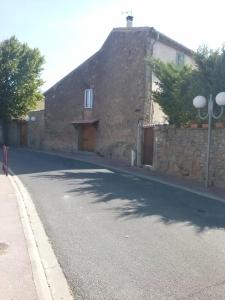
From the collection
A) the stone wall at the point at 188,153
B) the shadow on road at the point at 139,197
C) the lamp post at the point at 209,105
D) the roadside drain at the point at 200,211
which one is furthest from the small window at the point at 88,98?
the roadside drain at the point at 200,211

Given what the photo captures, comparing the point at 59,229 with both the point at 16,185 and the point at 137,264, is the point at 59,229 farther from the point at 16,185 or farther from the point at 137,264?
the point at 16,185

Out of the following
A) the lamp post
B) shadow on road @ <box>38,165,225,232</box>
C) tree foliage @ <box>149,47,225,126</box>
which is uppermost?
tree foliage @ <box>149,47,225,126</box>

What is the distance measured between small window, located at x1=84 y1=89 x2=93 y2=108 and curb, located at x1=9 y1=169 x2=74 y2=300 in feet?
62.7

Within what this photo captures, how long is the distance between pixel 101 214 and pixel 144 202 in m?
1.93

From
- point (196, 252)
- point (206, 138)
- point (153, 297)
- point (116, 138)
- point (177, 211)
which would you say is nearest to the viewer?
point (153, 297)

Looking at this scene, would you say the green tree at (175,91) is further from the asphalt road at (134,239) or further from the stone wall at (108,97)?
the asphalt road at (134,239)

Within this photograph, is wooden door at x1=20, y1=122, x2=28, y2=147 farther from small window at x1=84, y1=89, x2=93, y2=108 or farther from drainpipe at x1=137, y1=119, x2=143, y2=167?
drainpipe at x1=137, y1=119, x2=143, y2=167

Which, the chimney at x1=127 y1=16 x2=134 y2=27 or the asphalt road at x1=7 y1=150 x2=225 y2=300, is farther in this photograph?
the chimney at x1=127 y1=16 x2=134 y2=27

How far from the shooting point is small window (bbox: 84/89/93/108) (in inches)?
1087

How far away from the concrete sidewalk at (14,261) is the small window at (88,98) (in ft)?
63.6

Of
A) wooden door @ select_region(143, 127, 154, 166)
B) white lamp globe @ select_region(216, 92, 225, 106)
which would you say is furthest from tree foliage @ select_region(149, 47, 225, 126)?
wooden door @ select_region(143, 127, 154, 166)

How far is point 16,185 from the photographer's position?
40.8ft

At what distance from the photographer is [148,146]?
19953 millimetres

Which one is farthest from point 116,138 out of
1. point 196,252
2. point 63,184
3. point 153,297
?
point 153,297
